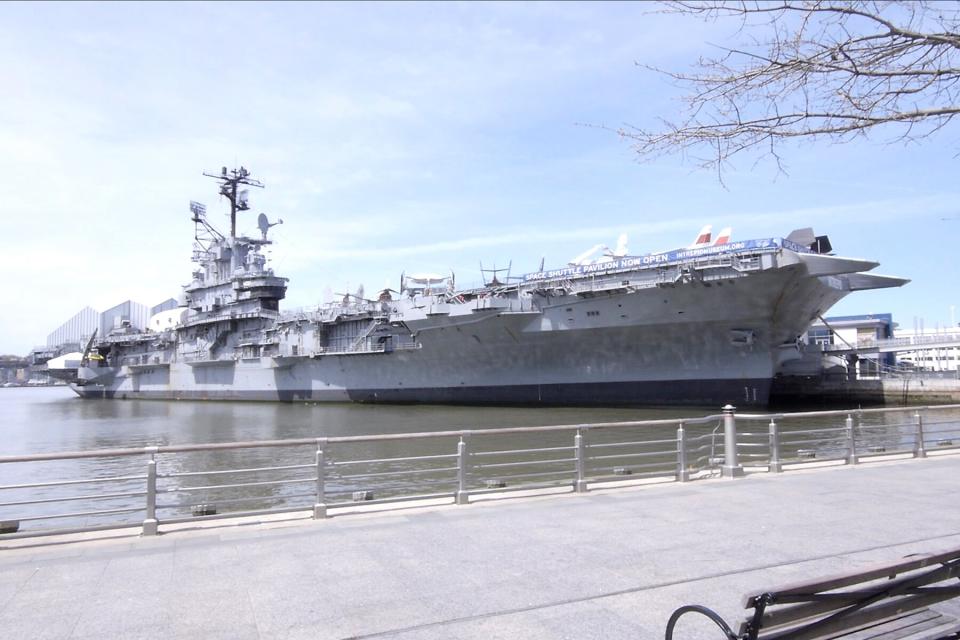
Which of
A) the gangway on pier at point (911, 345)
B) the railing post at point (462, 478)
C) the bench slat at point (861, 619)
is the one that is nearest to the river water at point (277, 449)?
the railing post at point (462, 478)

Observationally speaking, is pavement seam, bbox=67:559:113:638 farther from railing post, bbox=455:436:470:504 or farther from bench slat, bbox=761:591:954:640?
bench slat, bbox=761:591:954:640

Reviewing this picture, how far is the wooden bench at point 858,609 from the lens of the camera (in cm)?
255

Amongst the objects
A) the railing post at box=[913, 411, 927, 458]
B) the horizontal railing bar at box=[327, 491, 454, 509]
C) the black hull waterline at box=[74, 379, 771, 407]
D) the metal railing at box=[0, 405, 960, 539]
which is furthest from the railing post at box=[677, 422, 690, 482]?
the black hull waterline at box=[74, 379, 771, 407]

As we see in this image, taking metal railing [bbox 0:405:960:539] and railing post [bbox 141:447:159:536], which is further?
metal railing [bbox 0:405:960:539]

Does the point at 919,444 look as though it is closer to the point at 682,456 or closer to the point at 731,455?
the point at 731,455

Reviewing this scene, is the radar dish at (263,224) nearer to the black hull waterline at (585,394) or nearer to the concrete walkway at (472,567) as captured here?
the black hull waterline at (585,394)

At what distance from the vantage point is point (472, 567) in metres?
4.74

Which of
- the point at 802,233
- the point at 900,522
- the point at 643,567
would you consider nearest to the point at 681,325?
the point at 802,233

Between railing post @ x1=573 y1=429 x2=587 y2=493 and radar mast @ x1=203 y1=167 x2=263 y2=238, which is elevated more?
radar mast @ x1=203 y1=167 x2=263 y2=238

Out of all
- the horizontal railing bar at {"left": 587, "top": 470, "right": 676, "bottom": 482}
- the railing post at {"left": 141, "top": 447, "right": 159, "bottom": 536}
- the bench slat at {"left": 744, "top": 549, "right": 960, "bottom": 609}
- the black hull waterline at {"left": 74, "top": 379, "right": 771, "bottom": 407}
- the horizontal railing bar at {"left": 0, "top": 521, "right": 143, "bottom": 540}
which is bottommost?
the black hull waterline at {"left": 74, "top": 379, "right": 771, "bottom": 407}

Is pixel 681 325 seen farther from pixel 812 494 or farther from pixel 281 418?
pixel 812 494

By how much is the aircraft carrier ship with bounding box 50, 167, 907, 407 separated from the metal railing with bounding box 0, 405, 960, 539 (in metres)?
5.40

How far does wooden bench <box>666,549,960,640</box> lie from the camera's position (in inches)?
101

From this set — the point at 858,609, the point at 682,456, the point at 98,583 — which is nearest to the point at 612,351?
the point at 682,456
